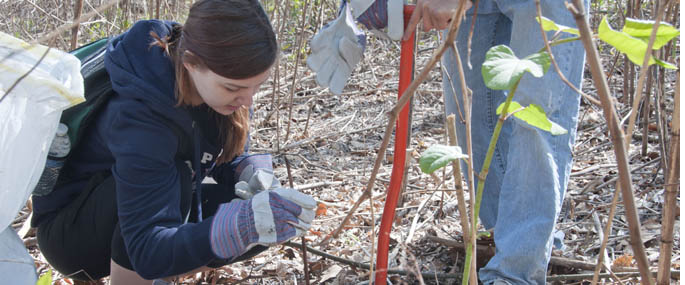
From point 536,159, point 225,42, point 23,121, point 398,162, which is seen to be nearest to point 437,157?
point 398,162

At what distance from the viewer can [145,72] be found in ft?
5.29

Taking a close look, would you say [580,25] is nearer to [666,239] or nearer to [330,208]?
[666,239]

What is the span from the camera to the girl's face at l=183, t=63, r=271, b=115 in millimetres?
1563

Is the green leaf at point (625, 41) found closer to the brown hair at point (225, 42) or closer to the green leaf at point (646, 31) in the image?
the green leaf at point (646, 31)

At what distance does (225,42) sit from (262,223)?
450 millimetres

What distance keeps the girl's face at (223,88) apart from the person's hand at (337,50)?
0.19 metres

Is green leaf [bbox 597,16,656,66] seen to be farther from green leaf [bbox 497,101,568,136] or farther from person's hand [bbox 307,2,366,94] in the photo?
person's hand [bbox 307,2,366,94]

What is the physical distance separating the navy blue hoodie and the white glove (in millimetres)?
230

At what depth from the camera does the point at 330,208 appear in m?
2.66

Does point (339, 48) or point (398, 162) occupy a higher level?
point (339, 48)

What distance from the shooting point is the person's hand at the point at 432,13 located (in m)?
1.57

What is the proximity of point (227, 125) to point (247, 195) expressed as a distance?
22 centimetres

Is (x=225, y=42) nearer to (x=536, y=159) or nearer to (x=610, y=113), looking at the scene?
(x=536, y=159)

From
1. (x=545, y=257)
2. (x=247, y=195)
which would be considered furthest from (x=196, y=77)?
(x=545, y=257)
